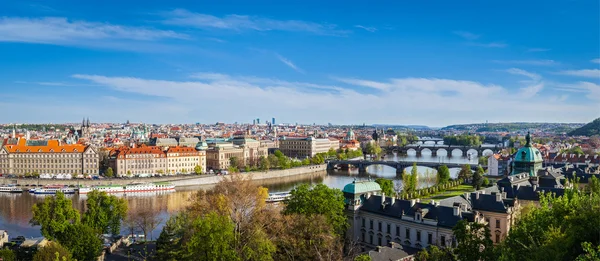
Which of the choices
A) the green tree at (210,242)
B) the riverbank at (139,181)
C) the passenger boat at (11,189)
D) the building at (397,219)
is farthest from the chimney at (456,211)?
the passenger boat at (11,189)

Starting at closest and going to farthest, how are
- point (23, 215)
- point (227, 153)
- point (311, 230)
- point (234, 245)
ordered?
point (234, 245)
point (311, 230)
point (23, 215)
point (227, 153)

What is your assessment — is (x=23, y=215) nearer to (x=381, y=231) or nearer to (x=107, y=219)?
(x=107, y=219)

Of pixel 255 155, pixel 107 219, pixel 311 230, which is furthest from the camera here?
pixel 255 155

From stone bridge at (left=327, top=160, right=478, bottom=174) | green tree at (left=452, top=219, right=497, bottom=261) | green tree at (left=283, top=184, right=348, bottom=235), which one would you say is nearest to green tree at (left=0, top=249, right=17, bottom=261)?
green tree at (left=283, top=184, right=348, bottom=235)

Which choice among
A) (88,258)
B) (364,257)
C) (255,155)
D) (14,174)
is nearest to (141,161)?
(14,174)

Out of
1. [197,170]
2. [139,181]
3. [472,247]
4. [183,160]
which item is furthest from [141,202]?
[472,247]
